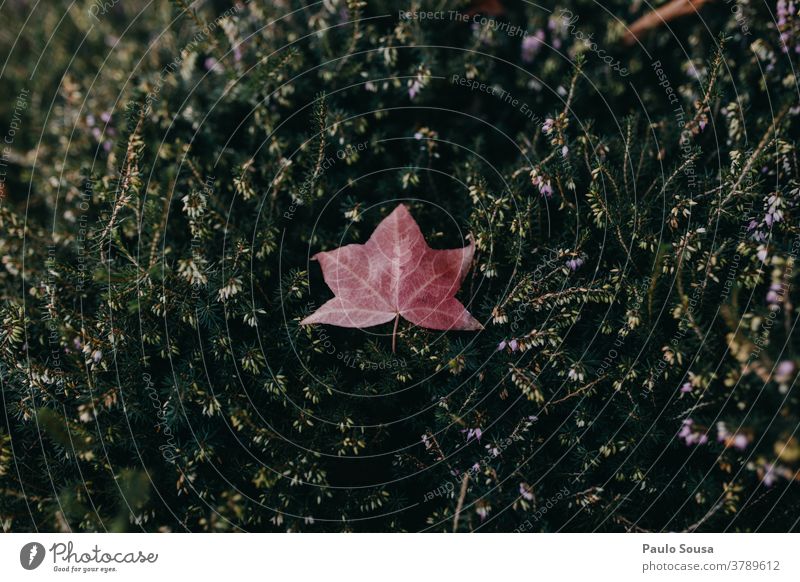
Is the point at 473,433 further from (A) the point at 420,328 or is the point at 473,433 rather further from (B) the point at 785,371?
(B) the point at 785,371

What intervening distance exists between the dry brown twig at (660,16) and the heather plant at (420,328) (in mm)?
137

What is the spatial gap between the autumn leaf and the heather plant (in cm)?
6

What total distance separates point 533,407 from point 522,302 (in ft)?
1.00

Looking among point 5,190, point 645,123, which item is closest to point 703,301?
point 645,123

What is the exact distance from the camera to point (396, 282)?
150 centimetres

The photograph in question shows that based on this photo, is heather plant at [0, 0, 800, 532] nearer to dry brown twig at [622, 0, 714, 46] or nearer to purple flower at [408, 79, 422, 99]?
purple flower at [408, 79, 422, 99]

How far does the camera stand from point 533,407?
4.95ft

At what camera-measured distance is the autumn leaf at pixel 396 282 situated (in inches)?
58.8
